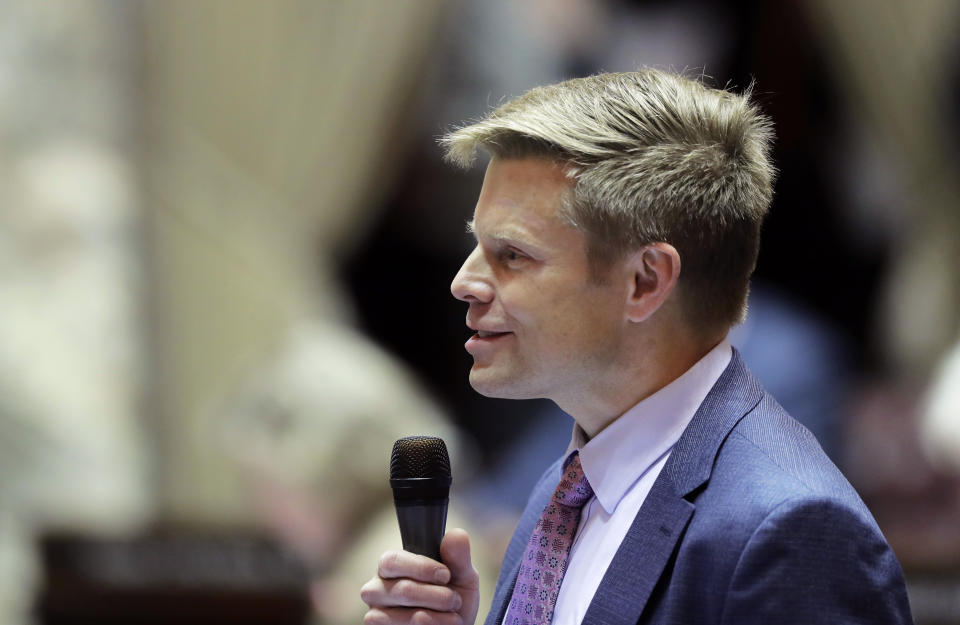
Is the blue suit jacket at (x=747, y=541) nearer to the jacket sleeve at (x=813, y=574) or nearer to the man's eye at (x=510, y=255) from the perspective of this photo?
the jacket sleeve at (x=813, y=574)

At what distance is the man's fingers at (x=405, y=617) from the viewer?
6.03 feet

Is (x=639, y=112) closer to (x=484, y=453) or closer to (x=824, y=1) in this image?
(x=484, y=453)

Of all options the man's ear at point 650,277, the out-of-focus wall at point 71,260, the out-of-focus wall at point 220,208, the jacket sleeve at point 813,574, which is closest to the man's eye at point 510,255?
the man's ear at point 650,277

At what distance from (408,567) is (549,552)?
21 centimetres

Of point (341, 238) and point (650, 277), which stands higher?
point (341, 238)

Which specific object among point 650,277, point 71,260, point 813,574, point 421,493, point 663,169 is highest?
point 71,260

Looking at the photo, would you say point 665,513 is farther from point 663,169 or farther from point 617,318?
point 663,169

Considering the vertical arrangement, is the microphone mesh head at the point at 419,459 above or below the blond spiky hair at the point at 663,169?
below

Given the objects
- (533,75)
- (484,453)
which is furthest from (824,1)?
(484,453)

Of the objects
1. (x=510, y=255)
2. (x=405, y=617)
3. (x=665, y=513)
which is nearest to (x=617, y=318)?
(x=510, y=255)

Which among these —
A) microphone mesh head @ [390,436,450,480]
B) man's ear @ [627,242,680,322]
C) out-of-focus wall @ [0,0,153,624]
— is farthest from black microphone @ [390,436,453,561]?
out-of-focus wall @ [0,0,153,624]

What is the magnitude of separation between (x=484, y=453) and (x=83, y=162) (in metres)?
2.36

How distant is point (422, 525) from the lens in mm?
1885

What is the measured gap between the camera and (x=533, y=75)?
6.32 metres
